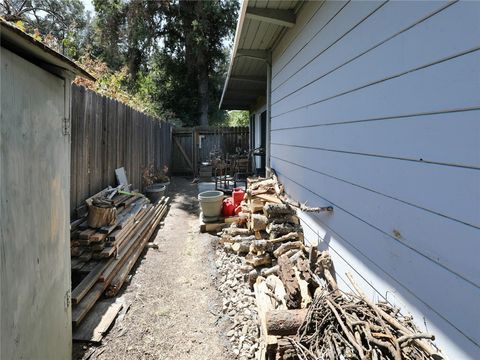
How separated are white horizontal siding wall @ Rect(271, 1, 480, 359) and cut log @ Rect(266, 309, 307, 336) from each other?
20.5 inches

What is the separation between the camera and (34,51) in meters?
1.65

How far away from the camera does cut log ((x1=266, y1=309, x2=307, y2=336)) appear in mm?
1984

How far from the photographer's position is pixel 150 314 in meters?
2.92

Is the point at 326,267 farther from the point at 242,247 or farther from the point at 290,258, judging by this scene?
the point at 242,247

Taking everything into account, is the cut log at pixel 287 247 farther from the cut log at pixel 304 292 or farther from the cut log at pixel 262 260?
the cut log at pixel 304 292

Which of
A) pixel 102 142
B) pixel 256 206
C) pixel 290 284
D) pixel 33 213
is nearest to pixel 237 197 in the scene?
pixel 256 206

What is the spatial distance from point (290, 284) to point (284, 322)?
0.46m

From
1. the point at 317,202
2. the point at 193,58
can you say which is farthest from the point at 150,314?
the point at 193,58

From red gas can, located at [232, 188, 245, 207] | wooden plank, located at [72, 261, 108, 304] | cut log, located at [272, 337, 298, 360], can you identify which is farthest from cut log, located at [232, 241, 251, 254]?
cut log, located at [272, 337, 298, 360]

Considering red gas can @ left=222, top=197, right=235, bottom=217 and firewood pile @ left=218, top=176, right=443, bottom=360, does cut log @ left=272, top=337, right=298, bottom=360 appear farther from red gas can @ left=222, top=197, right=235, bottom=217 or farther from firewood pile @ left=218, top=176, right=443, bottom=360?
red gas can @ left=222, top=197, right=235, bottom=217

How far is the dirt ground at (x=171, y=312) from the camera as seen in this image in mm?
2420

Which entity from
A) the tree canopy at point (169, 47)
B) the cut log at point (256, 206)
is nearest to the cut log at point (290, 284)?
the cut log at point (256, 206)

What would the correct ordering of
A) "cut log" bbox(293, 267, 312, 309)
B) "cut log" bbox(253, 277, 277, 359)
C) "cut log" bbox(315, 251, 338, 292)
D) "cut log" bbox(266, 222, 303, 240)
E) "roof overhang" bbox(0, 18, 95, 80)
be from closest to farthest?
1. "roof overhang" bbox(0, 18, 95, 80)
2. "cut log" bbox(253, 277, 277, 359)
3. "cut log" bbox(293, 267, 312, 309)
4. "cut log" bbox(315, 251, 338, 292)
5. "cut log" bbox(266, 222, 303, 240)

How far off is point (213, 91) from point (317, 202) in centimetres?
1657
